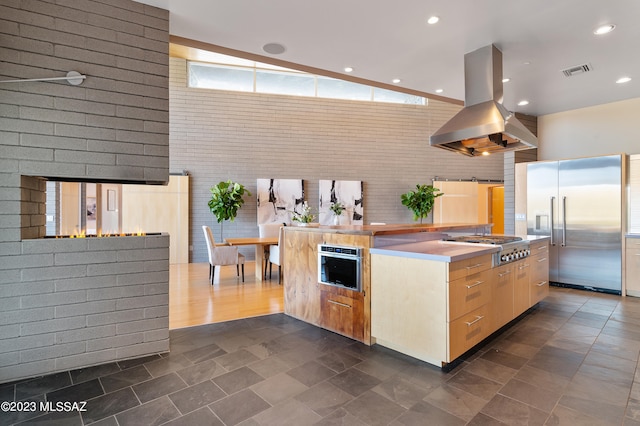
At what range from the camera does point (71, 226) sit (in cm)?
403

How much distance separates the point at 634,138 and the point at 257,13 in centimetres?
569

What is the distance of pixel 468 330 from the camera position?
2.52 m

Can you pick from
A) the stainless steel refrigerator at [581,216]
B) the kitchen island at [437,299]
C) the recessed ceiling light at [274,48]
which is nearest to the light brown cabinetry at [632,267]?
the stainless steel refrigerator at [581,216]

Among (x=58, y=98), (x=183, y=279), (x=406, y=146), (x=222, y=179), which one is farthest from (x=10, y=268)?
(x=406, y=146)

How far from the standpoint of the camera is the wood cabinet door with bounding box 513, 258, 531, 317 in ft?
10.7

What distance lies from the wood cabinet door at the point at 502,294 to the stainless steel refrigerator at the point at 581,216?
98.6 inches

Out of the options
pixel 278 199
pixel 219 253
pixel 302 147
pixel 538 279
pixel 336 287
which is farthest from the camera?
pixel 302 147

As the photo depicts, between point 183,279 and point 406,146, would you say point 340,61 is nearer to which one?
point 183,279

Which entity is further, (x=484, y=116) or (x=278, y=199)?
(x=278, y=199)

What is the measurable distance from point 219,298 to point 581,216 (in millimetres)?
5348

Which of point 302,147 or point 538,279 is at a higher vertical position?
point 302,147

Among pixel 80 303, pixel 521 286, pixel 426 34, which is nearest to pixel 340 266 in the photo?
pixel 521 286

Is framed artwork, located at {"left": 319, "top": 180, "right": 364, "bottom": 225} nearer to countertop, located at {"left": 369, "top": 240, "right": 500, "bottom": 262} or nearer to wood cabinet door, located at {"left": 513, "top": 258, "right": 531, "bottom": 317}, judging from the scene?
wood cabinet door, located at {"left": 513, "top": 258, "right": 531, "bottom": 317}

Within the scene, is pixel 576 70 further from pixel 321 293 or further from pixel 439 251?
pixel 321 293
